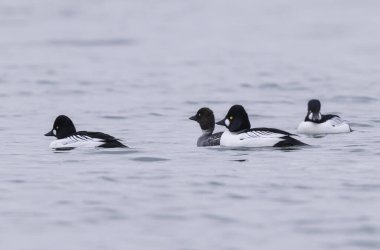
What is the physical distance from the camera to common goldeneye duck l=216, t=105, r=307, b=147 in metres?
20.7

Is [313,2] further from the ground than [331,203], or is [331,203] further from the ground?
[313,2]

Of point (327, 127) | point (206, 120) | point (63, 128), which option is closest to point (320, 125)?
point (327, 127)

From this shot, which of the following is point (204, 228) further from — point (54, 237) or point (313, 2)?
point (313, 2)

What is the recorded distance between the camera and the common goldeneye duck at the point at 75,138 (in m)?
20.6

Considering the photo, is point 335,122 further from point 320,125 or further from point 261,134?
point 261,134

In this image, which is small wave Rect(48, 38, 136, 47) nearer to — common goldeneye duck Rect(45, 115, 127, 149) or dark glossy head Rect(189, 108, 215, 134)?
dark glossy head Rect(189, 108, 215, 134)

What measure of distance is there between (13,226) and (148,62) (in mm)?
27273

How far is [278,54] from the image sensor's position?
43531mm

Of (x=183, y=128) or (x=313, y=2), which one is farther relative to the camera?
(x=313, y=2)

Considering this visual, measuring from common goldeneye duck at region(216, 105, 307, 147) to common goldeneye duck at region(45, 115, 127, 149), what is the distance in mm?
1846

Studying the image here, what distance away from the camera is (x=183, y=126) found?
2591 centimetres

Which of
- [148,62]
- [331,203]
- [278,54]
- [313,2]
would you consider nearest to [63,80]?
[148,62]

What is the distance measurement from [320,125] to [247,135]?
3.32 meters

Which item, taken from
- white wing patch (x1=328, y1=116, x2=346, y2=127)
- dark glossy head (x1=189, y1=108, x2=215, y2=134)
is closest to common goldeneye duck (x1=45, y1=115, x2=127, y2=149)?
dark glossy head (x1=189, y1=108, x2=215, y2=134)
